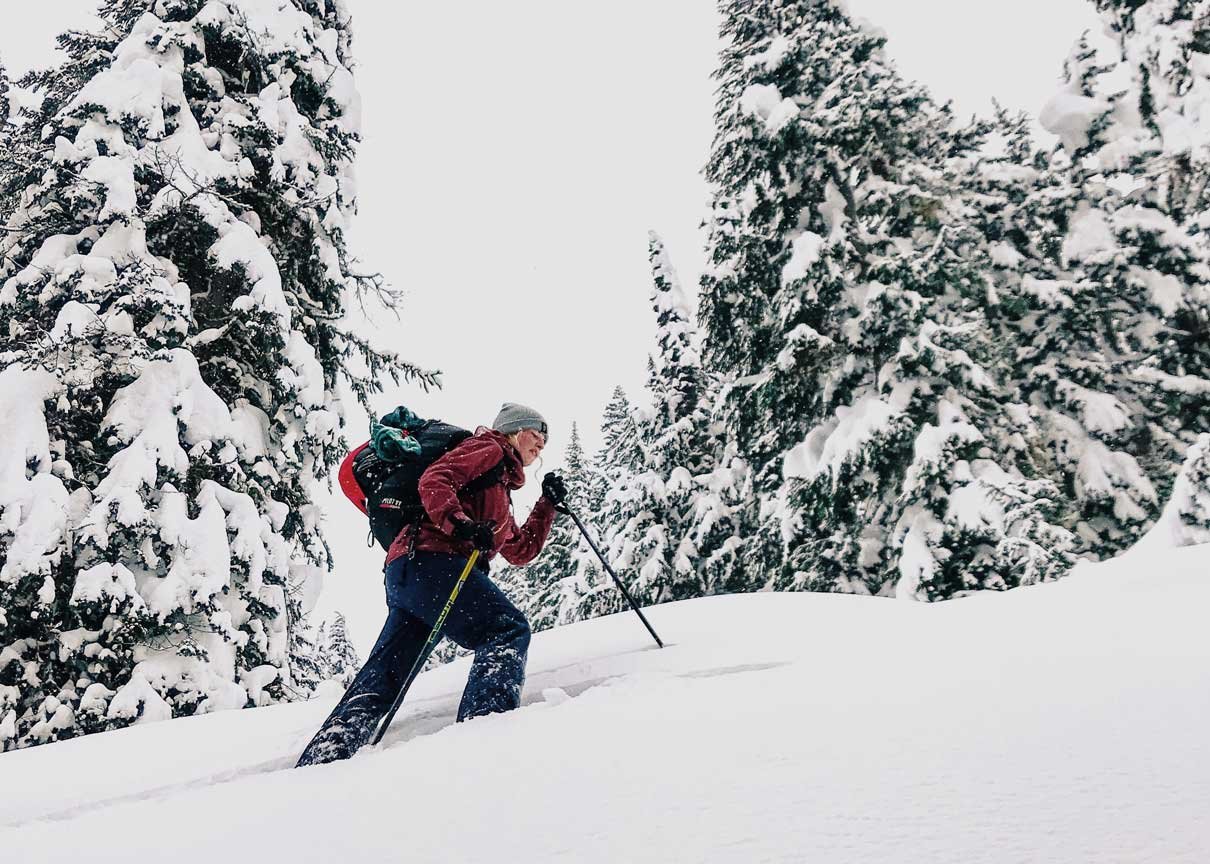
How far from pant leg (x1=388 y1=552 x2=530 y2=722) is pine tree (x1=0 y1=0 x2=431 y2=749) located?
4.14 meters

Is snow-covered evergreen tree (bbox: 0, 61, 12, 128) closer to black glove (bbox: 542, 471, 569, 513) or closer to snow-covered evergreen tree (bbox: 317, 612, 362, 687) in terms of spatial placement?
black glove (bbox: 542, 471, 569, 513)

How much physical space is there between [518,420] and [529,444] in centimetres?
15

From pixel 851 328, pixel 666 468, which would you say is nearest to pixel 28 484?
pixel 851 328

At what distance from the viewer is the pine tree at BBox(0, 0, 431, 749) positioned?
6652 millimetres

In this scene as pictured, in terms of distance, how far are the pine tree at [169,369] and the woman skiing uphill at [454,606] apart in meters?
4.04

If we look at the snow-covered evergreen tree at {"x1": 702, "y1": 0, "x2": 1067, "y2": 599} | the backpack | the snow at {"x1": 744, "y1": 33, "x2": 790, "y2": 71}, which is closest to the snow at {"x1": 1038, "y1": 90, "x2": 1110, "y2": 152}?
the snow-covered evergreen tree at {"x1": 702, "y1": 0, "x2": 1067, "y2": 599}

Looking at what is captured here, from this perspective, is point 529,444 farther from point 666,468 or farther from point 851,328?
point 666,468

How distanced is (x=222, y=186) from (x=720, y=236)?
7513mm

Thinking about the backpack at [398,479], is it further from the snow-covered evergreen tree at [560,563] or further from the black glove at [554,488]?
the snow-covered evergreen tree at [560,563]

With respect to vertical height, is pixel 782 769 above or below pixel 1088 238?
above

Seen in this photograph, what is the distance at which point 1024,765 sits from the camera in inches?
72.2

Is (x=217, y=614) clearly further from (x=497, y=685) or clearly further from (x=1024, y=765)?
(x=1024, y=765)

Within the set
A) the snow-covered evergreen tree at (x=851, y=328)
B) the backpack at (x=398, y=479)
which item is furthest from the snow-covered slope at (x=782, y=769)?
the snow-covered evergreen tree at (x=851, y=328)

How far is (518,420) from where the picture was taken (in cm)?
432
